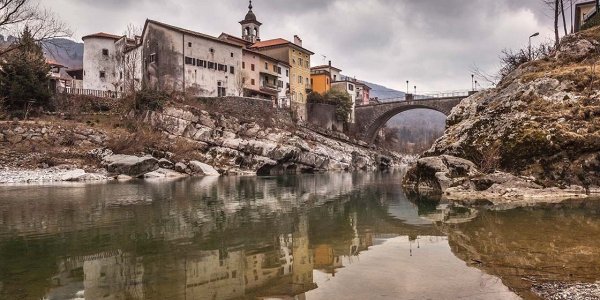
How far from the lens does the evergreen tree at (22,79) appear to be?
53125 millimetres

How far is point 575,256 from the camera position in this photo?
1067 cm

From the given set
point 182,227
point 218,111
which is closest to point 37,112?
point 218,111

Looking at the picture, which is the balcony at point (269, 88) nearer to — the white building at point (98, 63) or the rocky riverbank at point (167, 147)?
the rocky riverbank at point (167, 147)

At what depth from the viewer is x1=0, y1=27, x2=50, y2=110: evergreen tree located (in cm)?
5312

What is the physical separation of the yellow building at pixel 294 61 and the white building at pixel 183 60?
19025mm

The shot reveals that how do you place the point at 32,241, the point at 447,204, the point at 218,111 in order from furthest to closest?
the point at 218,111 < the point at 447,204 < the point at 32,241

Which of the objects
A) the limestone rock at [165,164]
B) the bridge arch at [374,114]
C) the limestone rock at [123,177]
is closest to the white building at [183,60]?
the limestone rock at [165,164]

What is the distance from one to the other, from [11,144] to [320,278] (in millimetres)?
48446

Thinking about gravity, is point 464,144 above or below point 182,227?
above

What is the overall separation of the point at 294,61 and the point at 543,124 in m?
71.2

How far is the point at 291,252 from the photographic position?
1210 cm

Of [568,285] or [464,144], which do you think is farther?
[464,144]

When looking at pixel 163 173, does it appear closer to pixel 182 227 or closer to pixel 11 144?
pixel 11 144

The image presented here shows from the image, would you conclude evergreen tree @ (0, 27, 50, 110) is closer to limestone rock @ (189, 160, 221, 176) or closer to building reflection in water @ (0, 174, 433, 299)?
limestone rock @ (189, 160, 221, 176)
